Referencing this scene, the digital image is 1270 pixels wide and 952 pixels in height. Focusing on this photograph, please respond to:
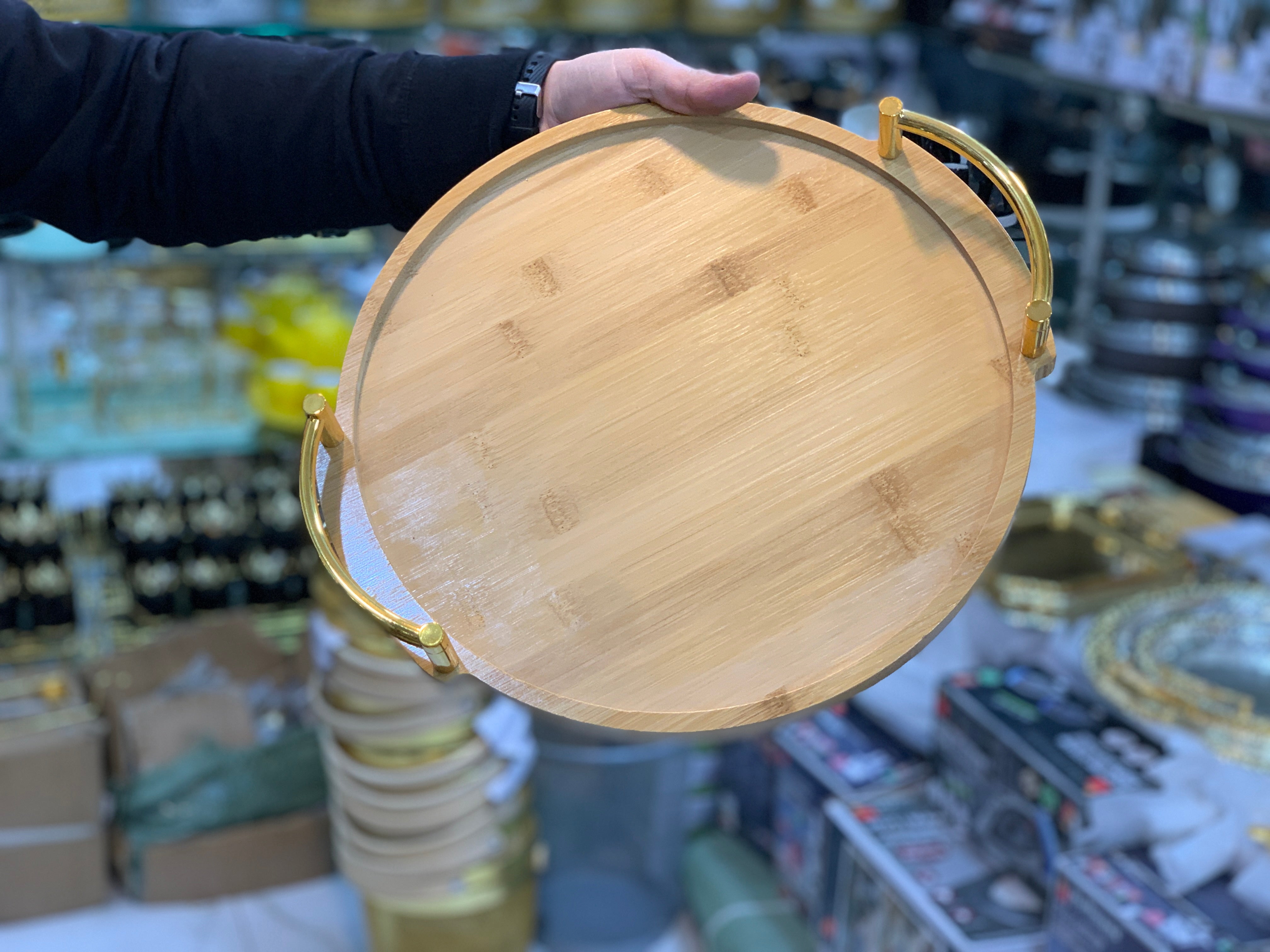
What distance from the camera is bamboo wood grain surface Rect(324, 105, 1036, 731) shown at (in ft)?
2.13

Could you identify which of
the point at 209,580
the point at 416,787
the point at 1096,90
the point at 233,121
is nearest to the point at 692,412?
the point at 233,121

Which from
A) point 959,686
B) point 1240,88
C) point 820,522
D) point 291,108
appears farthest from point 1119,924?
point 1240,88

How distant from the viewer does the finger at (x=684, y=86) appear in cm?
71

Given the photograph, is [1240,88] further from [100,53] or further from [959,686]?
[100,53]

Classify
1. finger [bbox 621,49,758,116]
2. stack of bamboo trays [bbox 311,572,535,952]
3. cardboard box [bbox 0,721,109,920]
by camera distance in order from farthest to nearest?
cardboard box [bbox 0,721,109,920]
stack of bamboo trays [bbox 311,572,535,952]
finger [bbox 621,49,758,116]

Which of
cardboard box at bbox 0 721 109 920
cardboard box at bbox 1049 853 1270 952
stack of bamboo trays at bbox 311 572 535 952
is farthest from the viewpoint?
cardboard box at bbox 0 721 109 920

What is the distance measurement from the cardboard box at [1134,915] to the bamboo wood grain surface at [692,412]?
2.28ft

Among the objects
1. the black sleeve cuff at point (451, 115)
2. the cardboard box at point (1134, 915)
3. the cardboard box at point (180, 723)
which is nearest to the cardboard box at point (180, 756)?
the cardboard box at point (180, 723)

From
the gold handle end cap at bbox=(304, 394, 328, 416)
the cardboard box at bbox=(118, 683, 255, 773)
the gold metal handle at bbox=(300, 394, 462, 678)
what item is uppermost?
the gold handle end cap at bbox=(304, 394, 328, 416)

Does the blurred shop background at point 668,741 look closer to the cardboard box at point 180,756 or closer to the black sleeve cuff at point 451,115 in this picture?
the cardboard box at point 180,756

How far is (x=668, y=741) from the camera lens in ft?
4.41

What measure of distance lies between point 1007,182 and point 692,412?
0.22 metres

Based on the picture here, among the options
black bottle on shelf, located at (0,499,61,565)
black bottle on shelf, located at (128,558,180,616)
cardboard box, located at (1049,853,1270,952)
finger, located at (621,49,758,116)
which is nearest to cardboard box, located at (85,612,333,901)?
black bottle on shelf, located at (128,558,180,616)

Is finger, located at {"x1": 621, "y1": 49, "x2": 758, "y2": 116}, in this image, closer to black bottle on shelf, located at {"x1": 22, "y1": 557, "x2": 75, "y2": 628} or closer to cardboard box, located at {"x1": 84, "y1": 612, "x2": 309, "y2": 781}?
cardboard box, located at {"x1": 84, "y1": 612, "x2": 309, "y2": 781}
